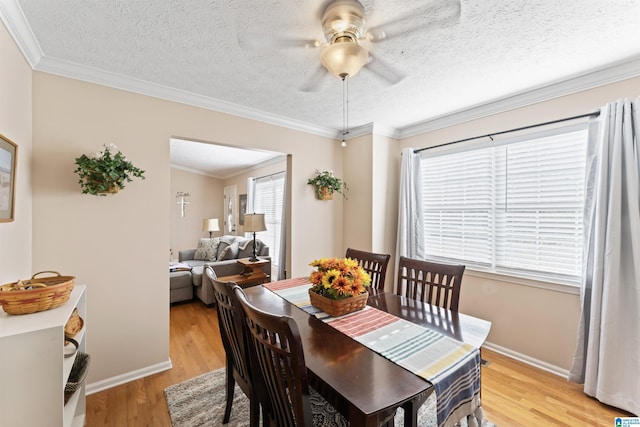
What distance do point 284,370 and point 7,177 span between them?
71.4 inches

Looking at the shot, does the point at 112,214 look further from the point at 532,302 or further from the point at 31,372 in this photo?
the point at 532,302

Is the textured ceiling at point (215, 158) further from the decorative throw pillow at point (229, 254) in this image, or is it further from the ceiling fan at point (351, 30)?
the ceiling fan at point (351, 30)

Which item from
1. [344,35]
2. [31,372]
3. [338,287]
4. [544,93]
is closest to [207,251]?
[31,372]

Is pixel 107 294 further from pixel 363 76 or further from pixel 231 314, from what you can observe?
pixel 363 76

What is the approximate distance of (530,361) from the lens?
247 cm

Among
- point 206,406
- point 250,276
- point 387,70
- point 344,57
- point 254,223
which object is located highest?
point 387,70

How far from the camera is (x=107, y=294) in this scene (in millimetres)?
2145

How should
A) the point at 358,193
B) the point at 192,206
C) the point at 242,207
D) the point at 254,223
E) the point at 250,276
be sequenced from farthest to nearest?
the point at 192,206
the point at 242,207
the point at 250,276
the point at 254,223
the point at 358,193

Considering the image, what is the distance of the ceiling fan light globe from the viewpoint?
1356 mm

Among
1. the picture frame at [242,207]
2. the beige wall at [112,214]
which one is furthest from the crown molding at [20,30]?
the picture frame at [242,207]

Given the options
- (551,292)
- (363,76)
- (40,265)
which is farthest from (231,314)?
(551,292)

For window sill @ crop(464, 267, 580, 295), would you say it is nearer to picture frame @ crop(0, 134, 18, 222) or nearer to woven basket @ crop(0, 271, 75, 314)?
woven basket @ crop(0, 271, 75, 314)

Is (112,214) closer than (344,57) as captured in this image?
No

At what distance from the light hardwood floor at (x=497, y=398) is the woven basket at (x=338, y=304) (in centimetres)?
128
